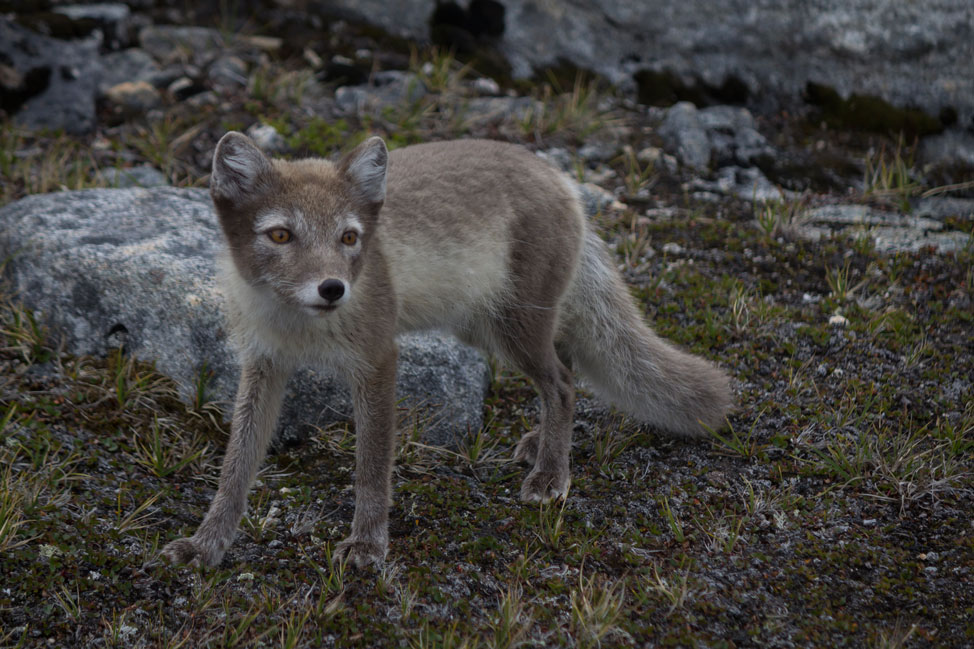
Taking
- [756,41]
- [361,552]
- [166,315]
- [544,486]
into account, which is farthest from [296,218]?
[756,41]

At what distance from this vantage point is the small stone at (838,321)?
16.6 ft

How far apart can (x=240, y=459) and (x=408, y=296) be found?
1034mm

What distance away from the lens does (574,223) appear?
4.36 metres

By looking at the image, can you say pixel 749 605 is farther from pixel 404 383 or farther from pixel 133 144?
pixel 133 144

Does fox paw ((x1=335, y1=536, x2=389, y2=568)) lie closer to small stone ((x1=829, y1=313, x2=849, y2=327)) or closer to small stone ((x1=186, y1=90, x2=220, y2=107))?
small stone ((x1=829, y1=313, x2=849, y2=327))

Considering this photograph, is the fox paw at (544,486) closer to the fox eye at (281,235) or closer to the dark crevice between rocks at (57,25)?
the fox eye at (281,235)

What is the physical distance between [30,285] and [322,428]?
1.88 m

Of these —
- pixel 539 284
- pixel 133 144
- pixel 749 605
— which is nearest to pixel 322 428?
pixel 539 284

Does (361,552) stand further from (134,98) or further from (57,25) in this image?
(57,25)

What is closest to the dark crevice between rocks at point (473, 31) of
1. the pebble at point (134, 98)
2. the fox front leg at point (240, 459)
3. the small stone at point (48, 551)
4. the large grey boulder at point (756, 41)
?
the large grey boulder at point (756, 41)

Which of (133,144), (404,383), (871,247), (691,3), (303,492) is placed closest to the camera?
(303,492)

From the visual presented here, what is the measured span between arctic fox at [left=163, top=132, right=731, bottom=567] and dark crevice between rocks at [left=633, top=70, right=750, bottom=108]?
3.86m

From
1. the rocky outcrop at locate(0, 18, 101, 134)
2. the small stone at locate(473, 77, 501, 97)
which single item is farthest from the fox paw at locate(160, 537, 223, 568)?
the small stone at locate(473, 77, 501, 97)

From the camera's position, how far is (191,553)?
350 centimetres
